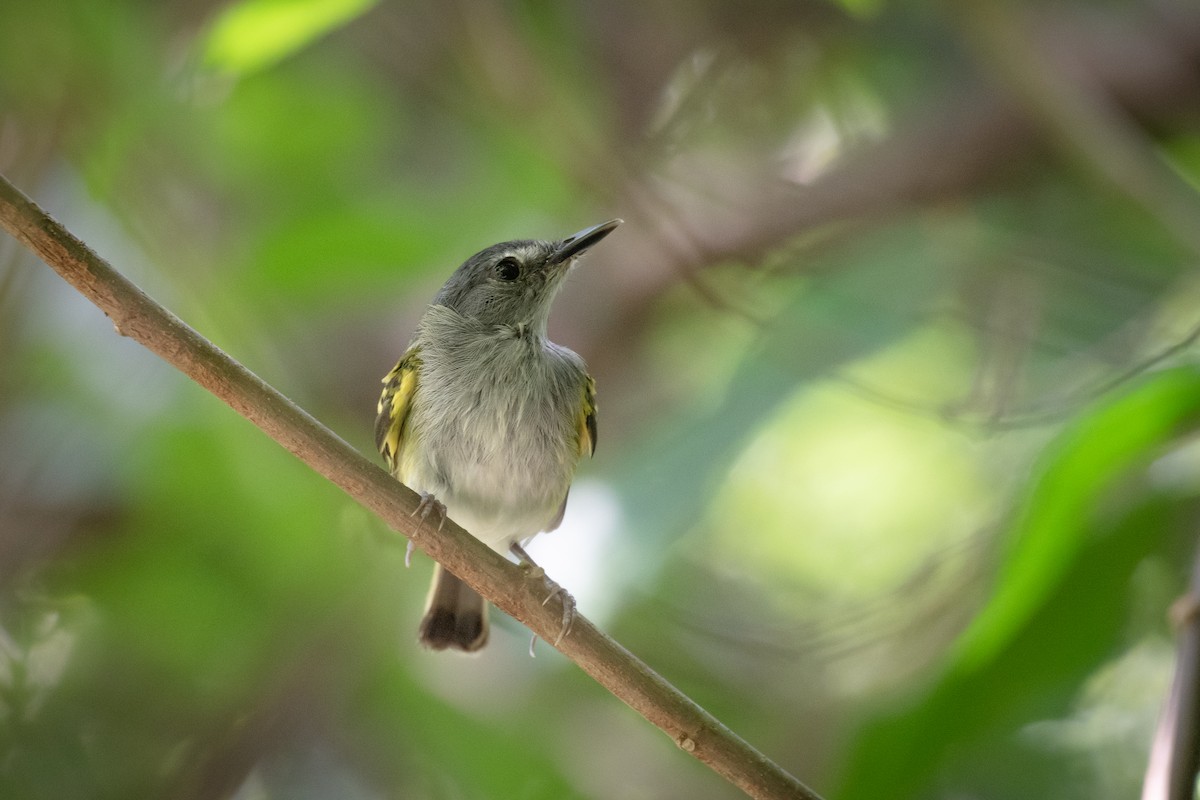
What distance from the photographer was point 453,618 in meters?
2.97

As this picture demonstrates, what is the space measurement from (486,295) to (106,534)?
1205mm

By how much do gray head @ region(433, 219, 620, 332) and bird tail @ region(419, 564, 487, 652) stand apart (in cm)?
67

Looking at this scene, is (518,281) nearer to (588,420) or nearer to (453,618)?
(588,420)

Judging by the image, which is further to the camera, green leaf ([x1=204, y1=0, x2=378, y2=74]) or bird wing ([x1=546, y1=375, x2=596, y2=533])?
bird wing ([x1=546, y1=375, x2=596, y2=533])

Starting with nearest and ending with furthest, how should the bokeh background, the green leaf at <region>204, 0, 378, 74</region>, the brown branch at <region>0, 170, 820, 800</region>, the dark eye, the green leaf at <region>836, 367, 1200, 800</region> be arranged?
the brown branch at <region>0, 170, 820, 800</region>, the green leaf at <region>836, 367, 1200, 800</region>, the green leaf at <region>204, 0, 378, 74</region>, the bokeh background, the dark eye

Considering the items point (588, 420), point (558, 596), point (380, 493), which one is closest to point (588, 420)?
point (588, 420)

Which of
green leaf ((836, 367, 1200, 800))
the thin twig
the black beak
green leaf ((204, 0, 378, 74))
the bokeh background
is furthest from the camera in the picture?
the bokeh background

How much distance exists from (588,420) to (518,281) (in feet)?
1.33

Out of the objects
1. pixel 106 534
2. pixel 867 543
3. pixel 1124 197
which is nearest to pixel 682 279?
pixel 867 543

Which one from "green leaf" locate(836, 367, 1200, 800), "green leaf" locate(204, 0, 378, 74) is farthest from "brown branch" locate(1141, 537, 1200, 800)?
"green leaf" locate(204, 0, 378, 74)

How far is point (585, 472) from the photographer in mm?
3520

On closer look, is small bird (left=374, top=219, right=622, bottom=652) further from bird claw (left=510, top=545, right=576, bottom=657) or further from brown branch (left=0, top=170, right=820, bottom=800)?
brown branch (left=0, top=170, right=820, bottom=800)

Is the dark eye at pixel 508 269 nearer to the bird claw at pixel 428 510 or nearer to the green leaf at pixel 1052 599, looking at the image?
the bird claw at pixel 428 510

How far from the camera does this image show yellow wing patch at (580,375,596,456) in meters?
2.96
